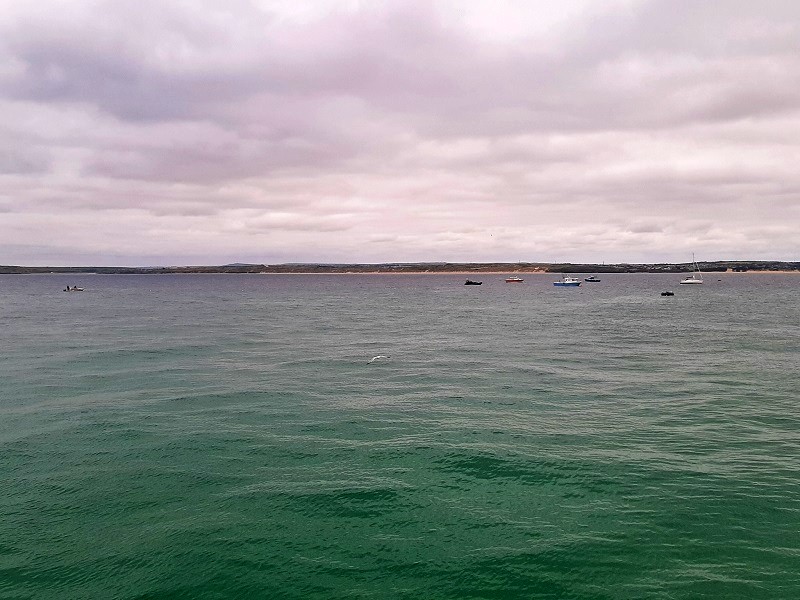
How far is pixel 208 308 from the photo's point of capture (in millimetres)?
126188

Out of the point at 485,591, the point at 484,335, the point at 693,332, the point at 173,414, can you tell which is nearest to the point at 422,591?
the point at 485,591

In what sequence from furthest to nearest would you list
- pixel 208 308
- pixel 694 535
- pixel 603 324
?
pixel 208 308
pixel 603 324
pixel 694 535

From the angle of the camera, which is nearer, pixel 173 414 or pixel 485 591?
pixel 485 591

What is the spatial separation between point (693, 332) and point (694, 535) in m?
66.3

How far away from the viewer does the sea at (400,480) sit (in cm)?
1653

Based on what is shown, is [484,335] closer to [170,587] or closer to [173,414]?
[173,414]

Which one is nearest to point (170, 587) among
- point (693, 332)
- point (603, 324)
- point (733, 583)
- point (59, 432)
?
point (733, 583)

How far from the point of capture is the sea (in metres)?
16.5

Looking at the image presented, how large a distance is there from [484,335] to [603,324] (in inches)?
1048

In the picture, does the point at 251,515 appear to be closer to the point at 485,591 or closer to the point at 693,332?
the point at 485,591

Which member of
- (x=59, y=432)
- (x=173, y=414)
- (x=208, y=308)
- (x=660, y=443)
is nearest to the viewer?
(x=660, y=443)

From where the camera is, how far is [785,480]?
22.8 metres

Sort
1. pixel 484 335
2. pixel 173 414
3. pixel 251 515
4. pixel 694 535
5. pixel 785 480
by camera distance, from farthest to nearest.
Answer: pixel 484 335
pixel 173 414
pixel 785 480
pixel 251 515
pixel 694 535

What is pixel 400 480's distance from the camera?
23156 mm
